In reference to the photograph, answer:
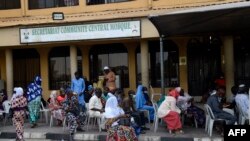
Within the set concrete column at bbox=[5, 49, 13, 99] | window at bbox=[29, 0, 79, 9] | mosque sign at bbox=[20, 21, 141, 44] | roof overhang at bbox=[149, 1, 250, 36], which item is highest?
window at bbox=[29, 0, 79, 9]

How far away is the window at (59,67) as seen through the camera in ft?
69.3

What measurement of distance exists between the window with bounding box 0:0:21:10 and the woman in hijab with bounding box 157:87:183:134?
400 inches

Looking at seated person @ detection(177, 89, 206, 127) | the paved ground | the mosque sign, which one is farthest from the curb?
the mosque sign

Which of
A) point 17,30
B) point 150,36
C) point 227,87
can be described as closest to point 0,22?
point 17,30

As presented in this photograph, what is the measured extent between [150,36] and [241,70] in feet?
14.6

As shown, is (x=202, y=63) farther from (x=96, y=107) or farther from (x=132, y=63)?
A: (x=96, y=107)

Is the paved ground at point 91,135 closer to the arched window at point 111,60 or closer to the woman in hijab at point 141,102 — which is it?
the woman in hijab at point 141,102

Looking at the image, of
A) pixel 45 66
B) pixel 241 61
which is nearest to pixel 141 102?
pixel 241 61

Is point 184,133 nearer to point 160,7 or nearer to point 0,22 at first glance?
point 160,7

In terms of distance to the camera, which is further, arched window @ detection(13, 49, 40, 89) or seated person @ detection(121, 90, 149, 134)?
arched window @ detection(13, 49, 40, 89)

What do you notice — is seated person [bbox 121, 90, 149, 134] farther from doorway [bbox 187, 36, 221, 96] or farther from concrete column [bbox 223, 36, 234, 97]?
doorway [bbox 187, 36, 221, 96]

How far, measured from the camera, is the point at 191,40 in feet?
62.7

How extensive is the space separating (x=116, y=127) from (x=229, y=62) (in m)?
9.33

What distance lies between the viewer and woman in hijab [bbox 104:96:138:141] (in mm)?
8828
